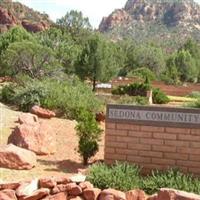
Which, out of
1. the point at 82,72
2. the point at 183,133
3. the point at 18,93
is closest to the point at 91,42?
the point at 82,72

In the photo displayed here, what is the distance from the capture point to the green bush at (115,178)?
883 cm

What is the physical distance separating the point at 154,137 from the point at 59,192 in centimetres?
241

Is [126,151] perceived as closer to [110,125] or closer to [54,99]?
[110,125]

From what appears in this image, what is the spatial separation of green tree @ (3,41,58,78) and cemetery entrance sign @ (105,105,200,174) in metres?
20.1

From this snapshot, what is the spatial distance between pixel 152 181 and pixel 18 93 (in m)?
13.0

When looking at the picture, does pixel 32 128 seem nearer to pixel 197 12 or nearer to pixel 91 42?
pixel 91 42

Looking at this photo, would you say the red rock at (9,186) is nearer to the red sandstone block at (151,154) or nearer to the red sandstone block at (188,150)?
the red sandstone block at (151,154)

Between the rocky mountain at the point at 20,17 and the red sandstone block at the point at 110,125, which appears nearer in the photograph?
the red sandstone block at the point at 110,125

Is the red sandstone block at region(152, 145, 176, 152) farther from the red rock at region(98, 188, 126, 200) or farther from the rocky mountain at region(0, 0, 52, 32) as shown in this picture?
the rocky mountain at region(0, 0, 52, 32)

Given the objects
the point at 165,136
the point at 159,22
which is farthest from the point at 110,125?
the point at 159,22

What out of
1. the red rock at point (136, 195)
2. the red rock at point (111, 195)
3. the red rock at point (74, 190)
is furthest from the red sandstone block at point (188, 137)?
the red rock at point (74, 190)

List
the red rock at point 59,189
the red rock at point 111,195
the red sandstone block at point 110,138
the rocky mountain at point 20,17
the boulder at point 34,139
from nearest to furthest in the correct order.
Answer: the red rock at point 111,195
the red rock at point 59,189
the red sandstone block at point 110,138
the boulder at point 34,139
the rocky mountain at point 20,17

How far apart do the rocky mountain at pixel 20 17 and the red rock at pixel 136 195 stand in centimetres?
9168

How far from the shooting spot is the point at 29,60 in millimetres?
30859
